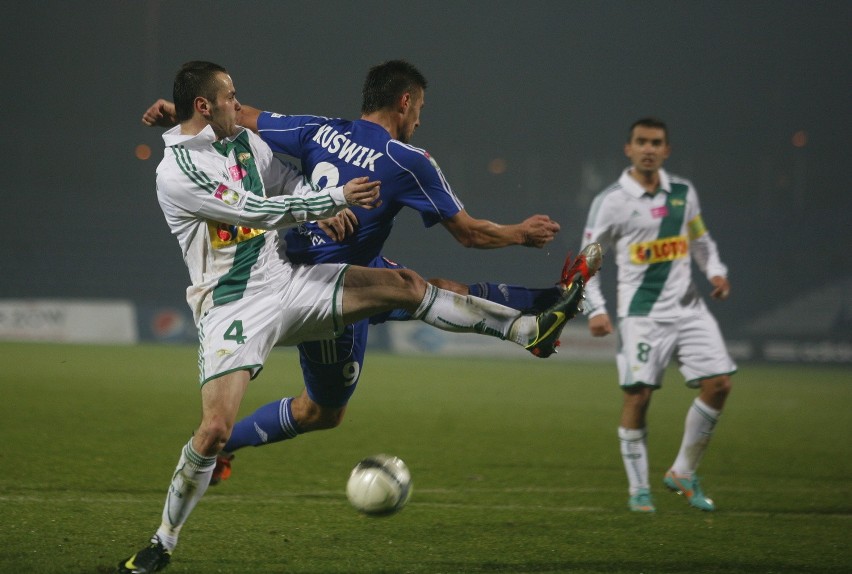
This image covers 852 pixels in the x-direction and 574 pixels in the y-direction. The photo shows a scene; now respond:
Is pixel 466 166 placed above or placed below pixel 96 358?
above

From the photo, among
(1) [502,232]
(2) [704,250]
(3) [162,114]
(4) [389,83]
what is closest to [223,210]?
(3) [162,114]

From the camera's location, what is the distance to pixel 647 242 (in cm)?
686

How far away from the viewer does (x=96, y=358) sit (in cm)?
1730

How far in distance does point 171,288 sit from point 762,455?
19737 mm

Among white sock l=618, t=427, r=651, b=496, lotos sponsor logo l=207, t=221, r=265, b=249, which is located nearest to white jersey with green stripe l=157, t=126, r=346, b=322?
lotos sponsor logo l=207, t=221, r=265, b=249

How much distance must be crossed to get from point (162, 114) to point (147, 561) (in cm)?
223

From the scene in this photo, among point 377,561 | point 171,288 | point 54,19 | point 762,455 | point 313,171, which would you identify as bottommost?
point 171,288

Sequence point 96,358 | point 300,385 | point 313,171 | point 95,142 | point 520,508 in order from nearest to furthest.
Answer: point 313,171, point 520,508, point 300,385, point 96,358, point 95,142

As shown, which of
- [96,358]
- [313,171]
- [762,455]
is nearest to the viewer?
[313,171]

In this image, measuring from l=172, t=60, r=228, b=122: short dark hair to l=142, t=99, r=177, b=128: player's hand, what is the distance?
1.14 feet

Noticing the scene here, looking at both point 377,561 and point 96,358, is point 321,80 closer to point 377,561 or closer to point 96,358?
point 96,358

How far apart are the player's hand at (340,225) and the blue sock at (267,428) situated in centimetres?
137

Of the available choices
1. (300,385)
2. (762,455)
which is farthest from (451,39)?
(762,455)

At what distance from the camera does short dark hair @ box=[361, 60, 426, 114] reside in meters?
5.11
